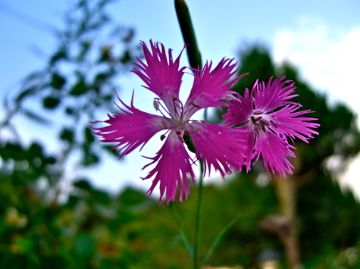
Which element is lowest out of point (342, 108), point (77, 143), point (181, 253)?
point (181, 253)

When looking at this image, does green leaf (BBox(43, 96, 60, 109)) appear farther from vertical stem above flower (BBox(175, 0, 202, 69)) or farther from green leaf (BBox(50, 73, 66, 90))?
vertical stem above flower (BBox(175, 0, 202, 69))

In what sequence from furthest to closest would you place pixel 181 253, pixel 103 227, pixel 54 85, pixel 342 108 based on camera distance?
pixel 342 108, pixel 181 253, pixel 103 227, pixel 54 85

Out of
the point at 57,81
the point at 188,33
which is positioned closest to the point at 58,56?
the point at 57,81

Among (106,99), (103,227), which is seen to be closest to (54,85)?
(106,99)

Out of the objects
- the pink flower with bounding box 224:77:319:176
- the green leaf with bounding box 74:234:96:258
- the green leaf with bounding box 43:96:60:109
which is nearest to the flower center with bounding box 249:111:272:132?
the pink flower with bounding box 224:77:319:176

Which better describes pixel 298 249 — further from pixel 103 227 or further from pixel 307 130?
pixel 307 130

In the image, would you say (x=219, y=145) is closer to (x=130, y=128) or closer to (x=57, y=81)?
(x=130, y=128)
